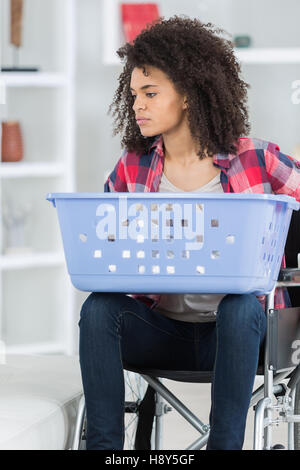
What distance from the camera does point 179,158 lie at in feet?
6.97

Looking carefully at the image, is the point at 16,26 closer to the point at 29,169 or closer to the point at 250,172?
the point at 29,169

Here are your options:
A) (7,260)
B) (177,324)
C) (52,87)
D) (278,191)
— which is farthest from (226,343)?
(52,87)

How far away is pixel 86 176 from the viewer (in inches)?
181

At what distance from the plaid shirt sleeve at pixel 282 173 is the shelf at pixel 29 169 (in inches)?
93.8

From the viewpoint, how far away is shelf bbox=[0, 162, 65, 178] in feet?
14.0

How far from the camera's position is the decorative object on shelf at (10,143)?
14.0ft

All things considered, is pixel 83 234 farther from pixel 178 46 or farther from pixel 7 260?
pixel 7 260

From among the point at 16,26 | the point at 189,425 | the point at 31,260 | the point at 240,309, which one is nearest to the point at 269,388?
the point at 240,309

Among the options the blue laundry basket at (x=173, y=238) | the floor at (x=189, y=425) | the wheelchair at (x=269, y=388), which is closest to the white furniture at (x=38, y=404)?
the wheelchair at (x=269, y=388)

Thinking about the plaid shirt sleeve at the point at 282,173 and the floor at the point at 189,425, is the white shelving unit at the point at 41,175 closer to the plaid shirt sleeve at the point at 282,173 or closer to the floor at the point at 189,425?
the floor at the point at 189,425

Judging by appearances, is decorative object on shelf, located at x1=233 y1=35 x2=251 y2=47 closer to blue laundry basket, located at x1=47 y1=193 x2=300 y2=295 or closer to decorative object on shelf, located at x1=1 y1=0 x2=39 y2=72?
decorative object on shelf, located at x1=1 y1=0 x2=39 y2=72

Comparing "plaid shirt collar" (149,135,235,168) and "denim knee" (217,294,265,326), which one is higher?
"plaid shirt collar" (149,135,235,168)

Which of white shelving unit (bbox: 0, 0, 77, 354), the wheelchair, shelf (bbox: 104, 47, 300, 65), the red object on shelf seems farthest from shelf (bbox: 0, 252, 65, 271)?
the wheelchair

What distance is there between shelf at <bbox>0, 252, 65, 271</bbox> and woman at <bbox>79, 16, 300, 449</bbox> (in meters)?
2.13
